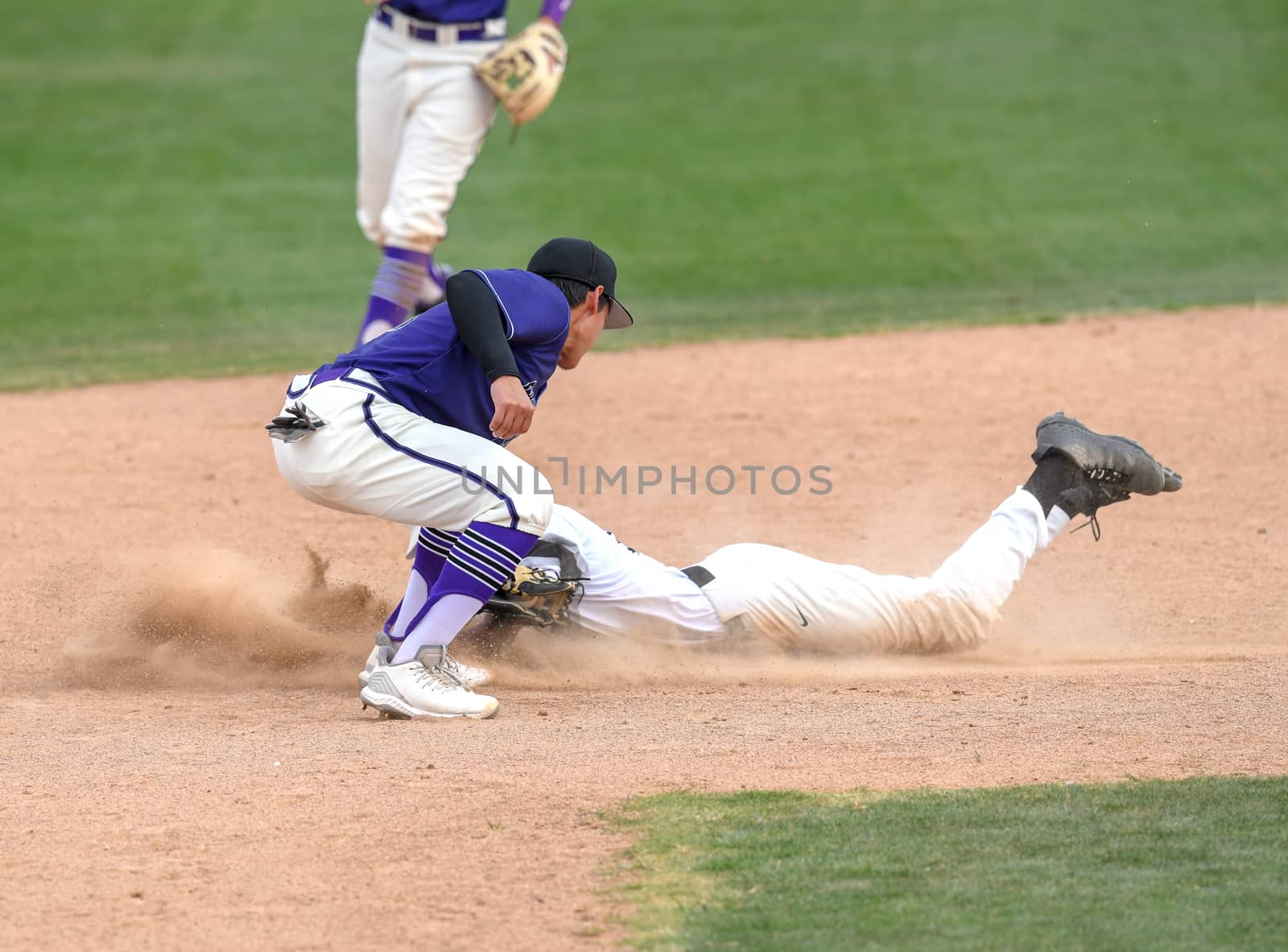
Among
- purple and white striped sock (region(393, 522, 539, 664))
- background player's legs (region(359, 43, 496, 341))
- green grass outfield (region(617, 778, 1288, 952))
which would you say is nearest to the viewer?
green grass outfield (region(617, 778, 1288, 952))

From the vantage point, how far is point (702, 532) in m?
6.74

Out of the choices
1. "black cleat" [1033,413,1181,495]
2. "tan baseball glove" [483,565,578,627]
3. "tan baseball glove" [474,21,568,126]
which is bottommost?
"tan baseball glove" [483,565,578,627]

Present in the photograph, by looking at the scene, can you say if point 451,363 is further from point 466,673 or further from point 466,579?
point 466,673

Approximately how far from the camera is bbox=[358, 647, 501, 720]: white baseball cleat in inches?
183

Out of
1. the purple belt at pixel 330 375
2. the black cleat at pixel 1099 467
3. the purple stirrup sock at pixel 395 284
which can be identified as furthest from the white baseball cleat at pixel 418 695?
the purple stirrup sock at pixel 395 284

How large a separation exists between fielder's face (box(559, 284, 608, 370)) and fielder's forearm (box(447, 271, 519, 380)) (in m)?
0.33

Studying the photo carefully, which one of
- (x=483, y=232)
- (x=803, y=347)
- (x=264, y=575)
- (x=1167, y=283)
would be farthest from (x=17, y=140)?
(x=264, y=575)

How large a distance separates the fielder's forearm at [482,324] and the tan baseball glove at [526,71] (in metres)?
3.85

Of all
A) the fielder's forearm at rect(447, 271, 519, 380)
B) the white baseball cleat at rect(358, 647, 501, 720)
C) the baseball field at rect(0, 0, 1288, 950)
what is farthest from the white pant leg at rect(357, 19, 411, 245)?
the white baseball cleat at rect(358, 647, 501, 720)

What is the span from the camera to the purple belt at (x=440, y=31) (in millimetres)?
8094

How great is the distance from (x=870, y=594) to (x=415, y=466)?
1.48 m

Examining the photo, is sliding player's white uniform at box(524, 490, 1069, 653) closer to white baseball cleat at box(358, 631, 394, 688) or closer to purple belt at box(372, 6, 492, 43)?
white baseball cleat at box(358, 631, 394, 688)

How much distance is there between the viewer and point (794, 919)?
3.31 m

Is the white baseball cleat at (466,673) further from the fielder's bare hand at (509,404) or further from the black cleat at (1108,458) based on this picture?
the black cleat at (1108,458)
